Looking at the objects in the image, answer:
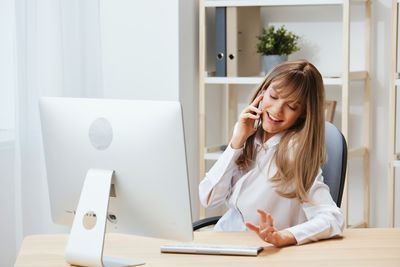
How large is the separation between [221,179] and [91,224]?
0.50 m

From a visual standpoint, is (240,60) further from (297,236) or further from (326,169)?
(297,236)

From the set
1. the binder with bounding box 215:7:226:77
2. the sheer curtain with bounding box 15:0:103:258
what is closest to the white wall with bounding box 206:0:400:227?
the binder with bounding box 215:7:226:77

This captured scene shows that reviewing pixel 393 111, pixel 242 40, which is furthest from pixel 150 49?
pixel 393 111

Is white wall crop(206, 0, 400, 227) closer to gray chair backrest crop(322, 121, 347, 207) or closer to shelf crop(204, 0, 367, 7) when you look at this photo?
shelf crop(204, 0, 367, 7)

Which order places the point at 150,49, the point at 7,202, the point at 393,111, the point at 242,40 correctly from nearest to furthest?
the point at 7,202 → the point at 393,111 → the point at 150,49 → the point at 242,40

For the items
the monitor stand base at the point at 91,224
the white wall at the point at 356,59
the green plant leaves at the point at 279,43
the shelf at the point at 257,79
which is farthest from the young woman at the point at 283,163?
the white wall at the point at 356,59

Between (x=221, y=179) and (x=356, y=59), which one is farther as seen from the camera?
(x=356, y=59)

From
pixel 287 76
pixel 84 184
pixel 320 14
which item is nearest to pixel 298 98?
pixel 287 76

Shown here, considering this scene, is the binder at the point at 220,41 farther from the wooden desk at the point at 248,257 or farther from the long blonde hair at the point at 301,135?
the wooden desk at the point at 248,257

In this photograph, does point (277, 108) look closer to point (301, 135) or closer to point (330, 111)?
point (301, 135)

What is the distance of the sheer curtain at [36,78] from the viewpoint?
228 cm

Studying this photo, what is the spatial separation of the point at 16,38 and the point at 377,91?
188 centimetres

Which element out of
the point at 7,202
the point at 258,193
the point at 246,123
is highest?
the point at 246,123

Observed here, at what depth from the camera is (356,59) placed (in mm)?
3100
